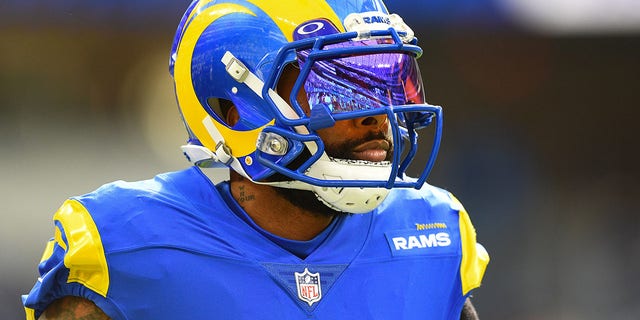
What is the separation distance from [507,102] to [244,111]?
341 centimetres

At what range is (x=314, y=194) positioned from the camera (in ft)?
5.64

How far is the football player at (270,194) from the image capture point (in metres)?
1.61

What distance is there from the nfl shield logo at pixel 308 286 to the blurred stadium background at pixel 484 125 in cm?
264

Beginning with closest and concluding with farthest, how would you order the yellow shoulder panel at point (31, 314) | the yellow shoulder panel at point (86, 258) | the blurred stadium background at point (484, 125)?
1. the yellow shoulder panel at point (86, 258)
2. the yellow shoulder panel at point (31, 314)
3. the blurred stadium background at point (484, 125)

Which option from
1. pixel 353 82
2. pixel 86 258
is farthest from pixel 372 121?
pixel 86 258

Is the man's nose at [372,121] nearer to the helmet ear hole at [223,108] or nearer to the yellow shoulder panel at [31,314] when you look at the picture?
the helmet ear hole at [223,108]

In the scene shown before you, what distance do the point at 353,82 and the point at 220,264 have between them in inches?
15.4

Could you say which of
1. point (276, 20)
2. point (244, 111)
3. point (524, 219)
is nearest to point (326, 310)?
point (244, 111)

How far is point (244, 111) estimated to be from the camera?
5.56ft

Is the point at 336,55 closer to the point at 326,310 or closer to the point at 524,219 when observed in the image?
the point at 326,310

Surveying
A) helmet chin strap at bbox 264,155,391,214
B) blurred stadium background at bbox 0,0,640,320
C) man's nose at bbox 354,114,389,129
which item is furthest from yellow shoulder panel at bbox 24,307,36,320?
blurred stadium background at bbox 0,0,640,320

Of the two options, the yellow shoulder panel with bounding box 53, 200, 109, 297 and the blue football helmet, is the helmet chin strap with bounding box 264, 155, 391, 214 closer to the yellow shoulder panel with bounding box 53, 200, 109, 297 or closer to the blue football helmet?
the blue football helmet

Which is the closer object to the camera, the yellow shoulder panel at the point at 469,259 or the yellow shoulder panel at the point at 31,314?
the yellow shoulder panel at the point at 31,314

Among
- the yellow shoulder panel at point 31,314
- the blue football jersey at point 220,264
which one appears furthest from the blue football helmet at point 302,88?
the yellow shoulder panel at point 31,314
